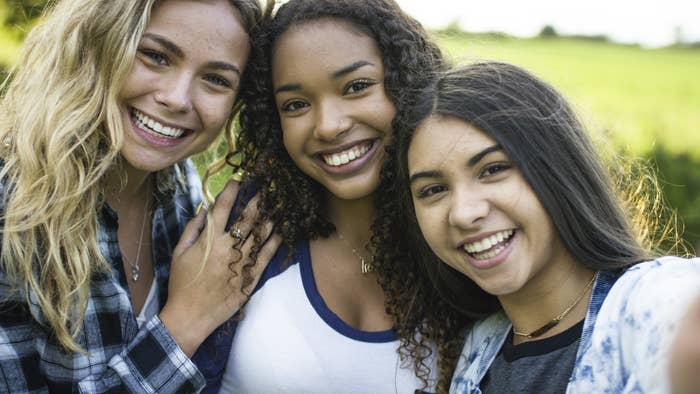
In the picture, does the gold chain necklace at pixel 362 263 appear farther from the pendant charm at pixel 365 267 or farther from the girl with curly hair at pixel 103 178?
the girl with curly hair at pixel 103 178

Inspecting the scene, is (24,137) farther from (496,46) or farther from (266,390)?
(496,46)

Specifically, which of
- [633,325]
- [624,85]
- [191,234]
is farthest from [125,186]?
[624,85]

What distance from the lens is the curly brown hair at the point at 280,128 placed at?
2.42 m

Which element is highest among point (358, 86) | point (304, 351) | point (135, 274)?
point (358, 86)

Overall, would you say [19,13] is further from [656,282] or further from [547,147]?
[656,282]

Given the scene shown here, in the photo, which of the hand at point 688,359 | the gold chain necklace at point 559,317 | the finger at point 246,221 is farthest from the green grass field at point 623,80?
the hand at point 688,359

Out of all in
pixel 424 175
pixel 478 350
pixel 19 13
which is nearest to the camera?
pixel 424 175

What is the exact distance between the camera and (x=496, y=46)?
2.82 metres

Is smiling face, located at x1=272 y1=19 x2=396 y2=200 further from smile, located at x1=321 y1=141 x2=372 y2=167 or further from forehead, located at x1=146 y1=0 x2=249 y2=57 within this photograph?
forehead, located at x1=146 y1=0 x2=249 y2=57

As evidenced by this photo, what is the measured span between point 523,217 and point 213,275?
3.56 ft

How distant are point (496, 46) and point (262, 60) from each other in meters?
0.91

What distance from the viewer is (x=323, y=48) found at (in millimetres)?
2373

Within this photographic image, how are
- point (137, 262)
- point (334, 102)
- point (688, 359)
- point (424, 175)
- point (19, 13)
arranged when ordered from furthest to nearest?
point (19, 13)
point (137, 262)
point (334, 102)
point (424, 175)
point (688, 359)

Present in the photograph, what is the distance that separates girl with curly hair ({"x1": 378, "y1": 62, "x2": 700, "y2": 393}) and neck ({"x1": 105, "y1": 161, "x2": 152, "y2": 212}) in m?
1.06
